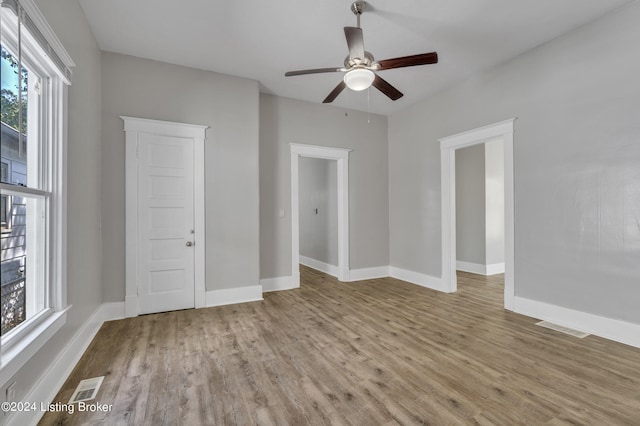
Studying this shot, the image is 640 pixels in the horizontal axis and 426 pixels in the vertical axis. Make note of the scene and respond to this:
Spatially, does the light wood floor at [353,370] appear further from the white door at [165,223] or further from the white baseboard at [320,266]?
the white baseboard at [320,266]

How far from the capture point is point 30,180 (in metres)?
2.02

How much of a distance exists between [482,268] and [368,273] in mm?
2384

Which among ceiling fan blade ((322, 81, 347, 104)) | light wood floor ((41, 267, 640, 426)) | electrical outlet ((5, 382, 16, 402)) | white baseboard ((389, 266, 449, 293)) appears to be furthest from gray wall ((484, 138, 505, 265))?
electrical outlet ((5, 382, 16, 402))

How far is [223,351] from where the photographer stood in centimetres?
275

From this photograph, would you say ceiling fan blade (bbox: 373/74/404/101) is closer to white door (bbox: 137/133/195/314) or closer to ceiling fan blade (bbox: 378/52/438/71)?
ceiling fan blade (bbox: 378/52/438/71)

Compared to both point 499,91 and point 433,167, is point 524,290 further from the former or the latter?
point 499,91

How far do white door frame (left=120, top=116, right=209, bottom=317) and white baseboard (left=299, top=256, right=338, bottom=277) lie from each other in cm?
273

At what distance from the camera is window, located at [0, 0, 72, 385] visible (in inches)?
65.7

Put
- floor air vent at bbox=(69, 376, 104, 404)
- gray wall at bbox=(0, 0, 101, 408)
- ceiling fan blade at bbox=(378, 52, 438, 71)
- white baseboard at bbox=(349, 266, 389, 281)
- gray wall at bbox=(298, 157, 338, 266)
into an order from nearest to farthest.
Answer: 1. floor air vent at bbox=(69, 376, 104, 404)
2. gray wall at bbox=(0, 0, 101, 408)
3. ceiling fan blade at bbox=(378, 52, 438, 71)
4. white baseboard at bbox=(349, 266, 389, 281)
5. gray wall at bbox=(298, 157, 338, 266)

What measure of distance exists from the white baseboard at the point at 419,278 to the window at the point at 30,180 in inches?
184

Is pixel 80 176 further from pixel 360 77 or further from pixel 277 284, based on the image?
pixel 277 284

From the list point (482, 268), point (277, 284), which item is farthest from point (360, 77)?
point (482, 268)

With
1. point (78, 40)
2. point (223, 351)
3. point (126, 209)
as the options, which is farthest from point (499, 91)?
point (126, 209)

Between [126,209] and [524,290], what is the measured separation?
4.99 meters
